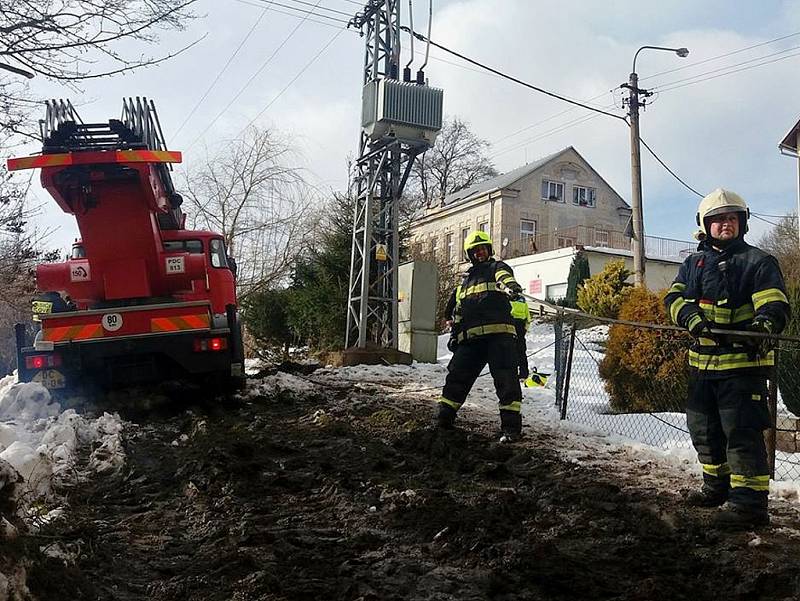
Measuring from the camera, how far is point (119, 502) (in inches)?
178

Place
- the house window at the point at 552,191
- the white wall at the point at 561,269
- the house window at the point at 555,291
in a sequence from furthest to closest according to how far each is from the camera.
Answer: the house window at the point at 552,191 < the house window at the point at 555,291 < the white wall at the point at 561,269

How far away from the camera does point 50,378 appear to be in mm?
7434

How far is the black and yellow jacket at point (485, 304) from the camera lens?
653 cm

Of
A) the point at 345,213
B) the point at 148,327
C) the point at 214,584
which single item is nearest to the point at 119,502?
the point at 214,584

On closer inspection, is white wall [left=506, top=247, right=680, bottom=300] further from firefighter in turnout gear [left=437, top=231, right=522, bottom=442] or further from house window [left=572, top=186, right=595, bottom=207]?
firefighter in turnout gear [left=437, top=231, right=522, bottom=442]

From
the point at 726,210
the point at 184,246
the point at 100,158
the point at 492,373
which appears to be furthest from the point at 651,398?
the point at 100,158

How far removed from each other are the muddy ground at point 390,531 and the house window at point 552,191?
38410mm

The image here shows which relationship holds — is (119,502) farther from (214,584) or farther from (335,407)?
(335,407)

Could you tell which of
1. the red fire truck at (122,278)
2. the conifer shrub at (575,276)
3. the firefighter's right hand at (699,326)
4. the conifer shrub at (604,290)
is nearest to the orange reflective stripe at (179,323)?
the red fire truck at (122,278)

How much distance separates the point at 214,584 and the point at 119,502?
1751 millimetres

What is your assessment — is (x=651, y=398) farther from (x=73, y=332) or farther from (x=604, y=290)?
(x=604, y=290)

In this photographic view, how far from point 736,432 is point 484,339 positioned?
281 cm

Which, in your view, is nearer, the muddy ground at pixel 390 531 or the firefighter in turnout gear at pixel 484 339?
the muddy ground at pixel 390 531

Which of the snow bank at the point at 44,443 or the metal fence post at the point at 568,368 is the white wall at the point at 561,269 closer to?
the metal fence post at the point at 568,368
